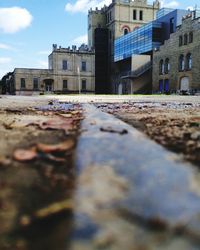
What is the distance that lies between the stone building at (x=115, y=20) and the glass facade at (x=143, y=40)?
18.7 feet

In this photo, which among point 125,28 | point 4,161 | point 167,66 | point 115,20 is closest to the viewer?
point 4,161

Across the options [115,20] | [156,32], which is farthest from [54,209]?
[115,20]

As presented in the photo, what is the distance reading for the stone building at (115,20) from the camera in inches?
2149

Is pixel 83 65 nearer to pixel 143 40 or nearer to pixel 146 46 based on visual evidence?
pixel 143 40

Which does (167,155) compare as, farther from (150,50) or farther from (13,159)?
(150,50)

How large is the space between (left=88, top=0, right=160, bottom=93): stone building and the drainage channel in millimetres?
52186

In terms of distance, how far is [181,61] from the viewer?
116ft

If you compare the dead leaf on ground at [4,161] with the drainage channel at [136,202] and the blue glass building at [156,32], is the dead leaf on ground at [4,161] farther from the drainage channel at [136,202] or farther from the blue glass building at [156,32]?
the blue glass building at [156,32]

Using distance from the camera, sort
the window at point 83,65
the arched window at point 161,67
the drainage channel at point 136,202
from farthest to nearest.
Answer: the window at point 83,65, the arched window at point 161,67, the drainage channel at point 136,202

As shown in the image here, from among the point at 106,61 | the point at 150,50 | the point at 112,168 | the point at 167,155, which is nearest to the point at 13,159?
the point at 112,168

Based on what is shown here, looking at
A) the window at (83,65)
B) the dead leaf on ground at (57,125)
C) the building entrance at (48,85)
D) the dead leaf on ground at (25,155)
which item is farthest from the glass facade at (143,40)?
the dead leaf on ground at (25,155)

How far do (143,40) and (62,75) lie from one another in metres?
15.4

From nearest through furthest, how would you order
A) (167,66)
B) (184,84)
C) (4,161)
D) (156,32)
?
(4,161)
(184,84)
(167,66)
(156,32)

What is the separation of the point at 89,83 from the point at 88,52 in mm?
5309
